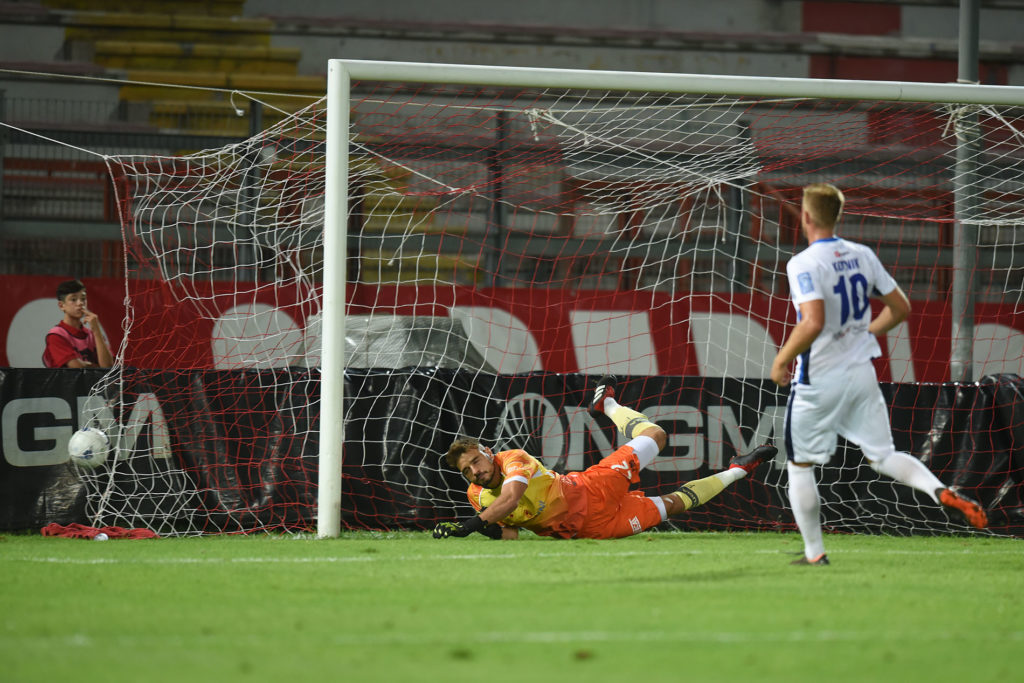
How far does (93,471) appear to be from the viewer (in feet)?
24.3

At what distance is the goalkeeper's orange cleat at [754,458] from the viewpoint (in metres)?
7.49

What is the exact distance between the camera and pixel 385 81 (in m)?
7.08

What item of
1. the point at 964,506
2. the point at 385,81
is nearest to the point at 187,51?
the point at 385,81

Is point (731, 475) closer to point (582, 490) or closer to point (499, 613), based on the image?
point (582, 490)

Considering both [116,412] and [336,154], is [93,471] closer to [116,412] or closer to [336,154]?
[116,412]

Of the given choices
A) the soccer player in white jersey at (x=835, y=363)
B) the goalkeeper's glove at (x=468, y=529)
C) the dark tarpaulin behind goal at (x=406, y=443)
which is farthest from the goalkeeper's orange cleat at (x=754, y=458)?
the soccer player in white jersey at (x=835, y=363)

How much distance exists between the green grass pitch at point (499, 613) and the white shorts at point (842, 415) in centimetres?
61

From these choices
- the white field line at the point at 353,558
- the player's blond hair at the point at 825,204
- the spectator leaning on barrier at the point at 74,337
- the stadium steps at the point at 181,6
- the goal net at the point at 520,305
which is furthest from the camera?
the stadium steps at the point at 181,6

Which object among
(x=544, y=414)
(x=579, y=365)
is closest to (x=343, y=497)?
(x=544, y=414)

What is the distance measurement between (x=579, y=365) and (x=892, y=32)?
1027 cm

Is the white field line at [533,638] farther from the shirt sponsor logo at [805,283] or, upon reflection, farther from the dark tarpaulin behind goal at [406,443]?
the dark tarpaulin behind goal at [406,443]

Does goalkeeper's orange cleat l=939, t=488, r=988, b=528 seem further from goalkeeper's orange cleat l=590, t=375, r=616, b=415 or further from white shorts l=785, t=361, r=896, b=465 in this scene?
goalkeeper's orange cleat l=590, t=375, r=616, b=415

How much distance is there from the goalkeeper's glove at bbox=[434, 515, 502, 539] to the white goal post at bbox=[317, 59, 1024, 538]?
2.32 ft

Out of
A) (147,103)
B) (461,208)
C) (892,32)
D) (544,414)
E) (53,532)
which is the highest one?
(892,32)
